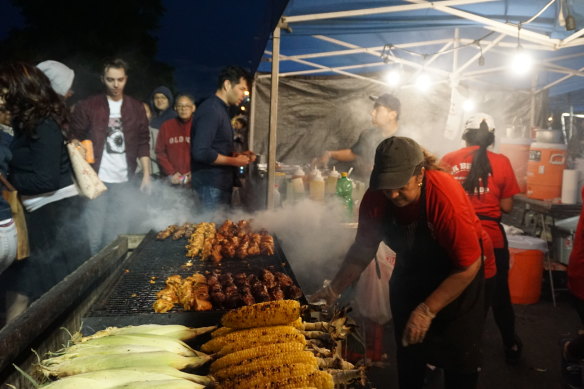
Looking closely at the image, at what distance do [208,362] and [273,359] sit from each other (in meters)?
0.49

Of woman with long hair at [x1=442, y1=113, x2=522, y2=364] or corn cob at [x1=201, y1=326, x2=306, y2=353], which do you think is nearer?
corn cob at [x1=201, y1=326, x2=306, y2=353]

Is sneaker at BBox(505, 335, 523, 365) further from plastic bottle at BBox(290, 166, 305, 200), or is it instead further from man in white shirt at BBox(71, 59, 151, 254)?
man in white shirt at BBox(71, 59, 151, 254)

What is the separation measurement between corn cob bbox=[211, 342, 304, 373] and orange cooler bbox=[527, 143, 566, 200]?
6871mm

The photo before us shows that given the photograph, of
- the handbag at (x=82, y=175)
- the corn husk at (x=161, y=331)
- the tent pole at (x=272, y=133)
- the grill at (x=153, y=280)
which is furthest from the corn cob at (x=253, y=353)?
the tent pole at (x=272, y=133)

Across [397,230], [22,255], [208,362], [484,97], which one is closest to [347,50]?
[484,97]

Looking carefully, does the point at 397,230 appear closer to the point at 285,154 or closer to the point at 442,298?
the point at 442,298

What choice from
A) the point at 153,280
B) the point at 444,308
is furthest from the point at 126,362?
the point at 444,308

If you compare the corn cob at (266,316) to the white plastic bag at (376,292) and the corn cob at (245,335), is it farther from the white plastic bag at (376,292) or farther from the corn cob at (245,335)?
the white plastic bag at (376,292)

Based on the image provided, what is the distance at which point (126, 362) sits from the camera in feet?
6.43

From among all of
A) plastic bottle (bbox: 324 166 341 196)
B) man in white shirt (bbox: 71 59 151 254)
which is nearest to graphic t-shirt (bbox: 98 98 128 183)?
man in white shirt (bbox: 71 59 151 254)

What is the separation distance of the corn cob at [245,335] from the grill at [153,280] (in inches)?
17.1

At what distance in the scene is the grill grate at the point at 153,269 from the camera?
292 centimetres

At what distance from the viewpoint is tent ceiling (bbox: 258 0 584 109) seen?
17.9 feet

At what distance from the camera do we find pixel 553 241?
7484 millimetres
